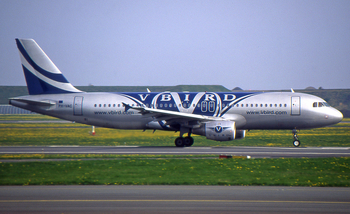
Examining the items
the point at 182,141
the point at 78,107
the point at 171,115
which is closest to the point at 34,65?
the point at 78,107

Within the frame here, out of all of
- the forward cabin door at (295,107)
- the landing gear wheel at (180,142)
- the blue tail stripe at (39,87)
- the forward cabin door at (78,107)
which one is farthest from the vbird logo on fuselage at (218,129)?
the blue tail stripe at (39,87)

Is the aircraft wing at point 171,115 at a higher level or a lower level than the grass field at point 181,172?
higher

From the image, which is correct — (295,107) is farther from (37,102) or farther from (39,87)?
(39,87)

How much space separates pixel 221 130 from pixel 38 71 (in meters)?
18.0

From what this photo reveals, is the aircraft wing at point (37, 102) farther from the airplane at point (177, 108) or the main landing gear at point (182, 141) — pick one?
the main landing gear at point (182, 141)

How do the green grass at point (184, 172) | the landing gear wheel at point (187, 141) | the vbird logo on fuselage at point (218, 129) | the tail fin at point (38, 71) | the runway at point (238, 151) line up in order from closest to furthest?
the green grass at point (184, 172) → the runway at point (238, 151) → the vbird logo on fuselage at point (218, 129) → the landing gear wheel at point (187, 141) → the tail fin at point (38, 71)

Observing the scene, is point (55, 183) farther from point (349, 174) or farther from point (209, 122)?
point (209, 122)

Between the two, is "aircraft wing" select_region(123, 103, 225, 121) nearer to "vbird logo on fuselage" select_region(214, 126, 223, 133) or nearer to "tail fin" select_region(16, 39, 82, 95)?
"vbird logo on fuselage" select_region(214, 126, 223, 133)

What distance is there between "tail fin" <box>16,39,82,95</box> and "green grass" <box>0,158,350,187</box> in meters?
16.0

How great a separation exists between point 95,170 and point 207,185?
6113mm

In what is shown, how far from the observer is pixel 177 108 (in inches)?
1304

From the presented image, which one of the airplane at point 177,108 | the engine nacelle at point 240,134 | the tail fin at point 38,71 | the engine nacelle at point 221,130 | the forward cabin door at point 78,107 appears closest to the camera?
the engine nacelle at point 221,130

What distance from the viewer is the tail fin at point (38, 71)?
3562cm

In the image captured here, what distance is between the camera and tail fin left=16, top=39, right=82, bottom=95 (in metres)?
35.6
